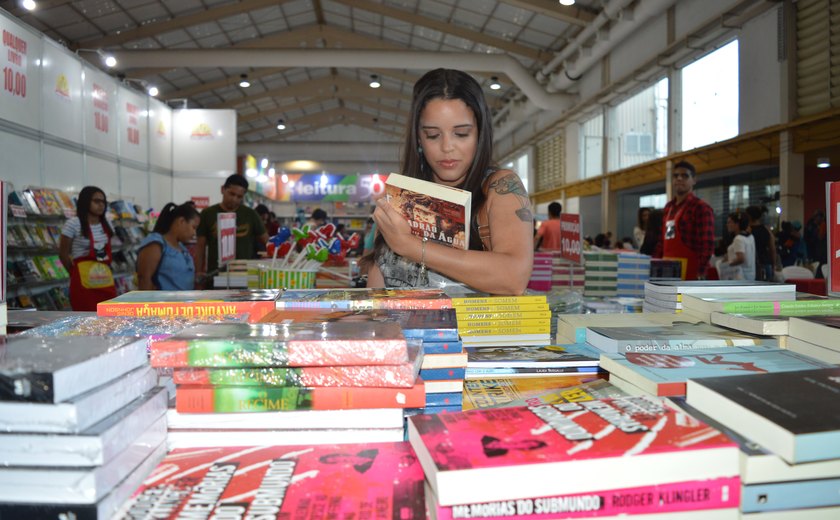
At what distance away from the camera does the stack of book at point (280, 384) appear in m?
0.71

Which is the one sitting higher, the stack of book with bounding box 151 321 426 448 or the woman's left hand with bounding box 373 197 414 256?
the woman's left hand with bounding box 373 197 414 256

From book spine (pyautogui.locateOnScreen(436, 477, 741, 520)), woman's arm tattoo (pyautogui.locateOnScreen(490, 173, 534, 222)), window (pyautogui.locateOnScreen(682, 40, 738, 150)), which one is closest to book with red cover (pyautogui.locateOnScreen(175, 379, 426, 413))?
book spine (pyautogui.locateOnScreen(436, 477, 741, 520))

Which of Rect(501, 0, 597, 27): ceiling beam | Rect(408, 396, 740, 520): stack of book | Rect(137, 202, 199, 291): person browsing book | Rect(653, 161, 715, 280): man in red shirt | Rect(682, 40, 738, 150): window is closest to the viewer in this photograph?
Rect(408, 396, 740, 520): stack of book

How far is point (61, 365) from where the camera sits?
1.94 feet

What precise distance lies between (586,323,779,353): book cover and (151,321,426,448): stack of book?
0.57 m

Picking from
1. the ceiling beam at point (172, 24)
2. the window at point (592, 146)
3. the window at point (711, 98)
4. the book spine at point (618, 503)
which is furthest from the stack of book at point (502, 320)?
the window at point (592, 146)

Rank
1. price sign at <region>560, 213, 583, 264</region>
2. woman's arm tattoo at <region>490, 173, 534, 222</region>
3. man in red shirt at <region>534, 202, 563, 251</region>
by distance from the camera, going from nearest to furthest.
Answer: woman's arm tattoo at <region>490, 173, 534, 222</region>
price sign at <region>560, 213, 583, 264</region>
man in red shirt at <region>534, 202, 563, 251</region>

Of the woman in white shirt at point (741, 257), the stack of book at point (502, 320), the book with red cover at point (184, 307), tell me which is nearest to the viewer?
the book with red cover at point (184, 307)

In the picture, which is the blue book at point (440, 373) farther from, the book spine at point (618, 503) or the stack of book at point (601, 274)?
the stack of book at point (601, 274)

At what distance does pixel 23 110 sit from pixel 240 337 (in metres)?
7.20

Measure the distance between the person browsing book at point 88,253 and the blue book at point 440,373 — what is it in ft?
13.6

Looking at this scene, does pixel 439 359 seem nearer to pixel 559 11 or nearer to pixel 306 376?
pixel 306 376

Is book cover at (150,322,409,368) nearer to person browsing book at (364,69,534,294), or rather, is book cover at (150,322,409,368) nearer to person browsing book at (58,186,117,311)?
person browsing book at (364,69,534,294)

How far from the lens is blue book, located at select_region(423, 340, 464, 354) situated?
34.4 inches
